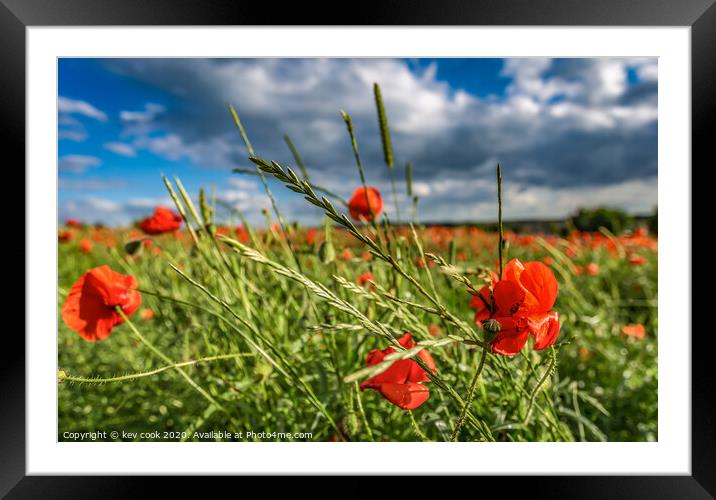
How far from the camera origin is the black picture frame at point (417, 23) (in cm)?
66

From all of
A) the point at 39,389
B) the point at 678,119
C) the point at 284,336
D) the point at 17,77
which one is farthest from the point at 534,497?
the point at 17,77

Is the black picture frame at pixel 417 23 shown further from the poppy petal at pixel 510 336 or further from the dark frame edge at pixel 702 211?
the poppy petal at pixel 510 336

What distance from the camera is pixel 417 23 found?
671 millimetres

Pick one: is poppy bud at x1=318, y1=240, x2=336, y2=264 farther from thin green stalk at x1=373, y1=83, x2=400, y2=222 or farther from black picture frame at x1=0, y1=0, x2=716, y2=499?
black picture frame at x1=0, y1=0, x2=716, y2=499

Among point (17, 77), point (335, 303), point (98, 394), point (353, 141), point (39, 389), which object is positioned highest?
point (17, 77)

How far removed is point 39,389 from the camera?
0.71 meters

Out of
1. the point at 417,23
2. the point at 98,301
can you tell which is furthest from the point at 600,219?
the point at 98,301

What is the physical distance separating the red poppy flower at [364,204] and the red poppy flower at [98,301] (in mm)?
371

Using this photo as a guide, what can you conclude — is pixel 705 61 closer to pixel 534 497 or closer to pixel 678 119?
pixel 678 119

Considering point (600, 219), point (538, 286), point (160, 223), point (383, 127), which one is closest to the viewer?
point (538, 286)

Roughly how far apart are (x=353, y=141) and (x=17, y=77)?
0.57 m

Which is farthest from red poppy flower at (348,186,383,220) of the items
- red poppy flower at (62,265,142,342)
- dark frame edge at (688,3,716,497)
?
dark frame edge at (688,3,716,497)

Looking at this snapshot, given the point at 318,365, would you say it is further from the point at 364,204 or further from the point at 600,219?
the point at 600,219

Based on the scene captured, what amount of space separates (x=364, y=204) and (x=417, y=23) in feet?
0.94
